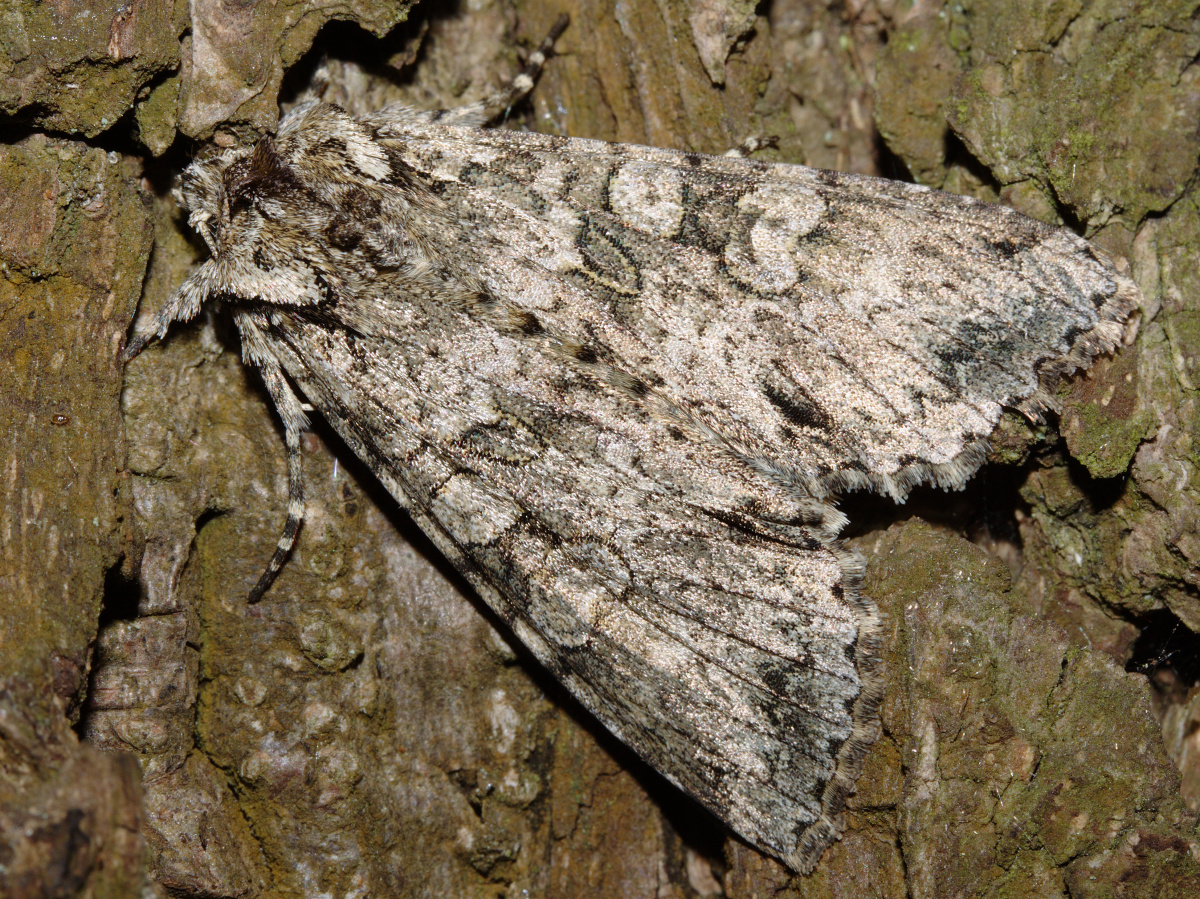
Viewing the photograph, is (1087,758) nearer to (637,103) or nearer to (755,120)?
(755,120)

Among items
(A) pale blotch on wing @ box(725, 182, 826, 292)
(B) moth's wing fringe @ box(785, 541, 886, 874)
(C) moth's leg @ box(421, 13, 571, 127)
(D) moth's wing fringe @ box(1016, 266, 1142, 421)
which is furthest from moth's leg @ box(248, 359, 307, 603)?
(D) moth's wing fringe @ box(1016, 266, 1142, 421)

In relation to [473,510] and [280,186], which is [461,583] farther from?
[280,186]

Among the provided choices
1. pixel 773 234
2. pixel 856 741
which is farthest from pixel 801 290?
pixel 856 741

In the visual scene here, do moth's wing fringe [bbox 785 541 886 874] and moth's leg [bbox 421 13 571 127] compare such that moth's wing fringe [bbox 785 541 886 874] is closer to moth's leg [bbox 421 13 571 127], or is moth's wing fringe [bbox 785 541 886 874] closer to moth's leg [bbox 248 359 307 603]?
moth's leg [bbox 248 359 307 603]

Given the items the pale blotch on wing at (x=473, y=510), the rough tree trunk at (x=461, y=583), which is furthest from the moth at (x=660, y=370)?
the rough tree trunk at (x=461, y=583)

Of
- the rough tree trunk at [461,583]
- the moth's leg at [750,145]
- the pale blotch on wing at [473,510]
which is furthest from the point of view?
the moth's leg at [750,145]

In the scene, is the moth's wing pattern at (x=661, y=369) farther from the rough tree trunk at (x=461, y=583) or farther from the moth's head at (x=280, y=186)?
the rough tree trunk at (x=461, y=583)

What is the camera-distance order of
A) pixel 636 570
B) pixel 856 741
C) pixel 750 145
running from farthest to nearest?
pixel 750 145 → pixel 636 570 → pixel 856 741

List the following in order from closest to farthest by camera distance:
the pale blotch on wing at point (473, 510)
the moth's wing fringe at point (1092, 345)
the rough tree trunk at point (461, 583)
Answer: the rough tree trunk at point (461, 583), the moth's wing fringe at point (1092, 345), the pale blotch on wing at point (473, 510)
